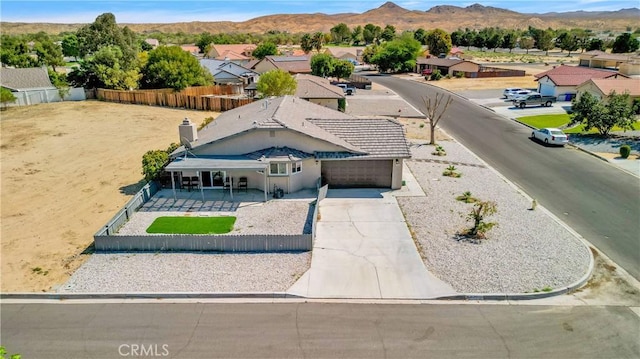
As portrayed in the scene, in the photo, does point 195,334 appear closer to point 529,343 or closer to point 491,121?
point 529,343

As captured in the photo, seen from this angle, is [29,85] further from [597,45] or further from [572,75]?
[597,45]

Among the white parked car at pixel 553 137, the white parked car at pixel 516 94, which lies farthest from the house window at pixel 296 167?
the white parked car at pixel 516 94

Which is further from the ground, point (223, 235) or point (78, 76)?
point (78, 76)

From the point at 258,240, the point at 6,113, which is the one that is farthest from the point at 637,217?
the point at 6,113

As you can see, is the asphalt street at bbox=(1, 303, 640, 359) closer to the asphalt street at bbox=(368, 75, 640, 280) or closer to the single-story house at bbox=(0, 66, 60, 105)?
the asphalt street at bbox=(368, 75, 640, 280)

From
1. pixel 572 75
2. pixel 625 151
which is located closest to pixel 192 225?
pixel 625 151

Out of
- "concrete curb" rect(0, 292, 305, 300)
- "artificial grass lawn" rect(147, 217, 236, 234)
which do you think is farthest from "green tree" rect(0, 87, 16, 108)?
"concrete curb" rect(0, 292, 305, 300)
